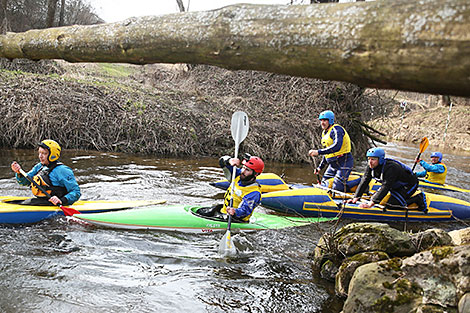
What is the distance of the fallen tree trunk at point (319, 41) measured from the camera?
1.43 meters

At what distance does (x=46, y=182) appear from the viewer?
5.66 m

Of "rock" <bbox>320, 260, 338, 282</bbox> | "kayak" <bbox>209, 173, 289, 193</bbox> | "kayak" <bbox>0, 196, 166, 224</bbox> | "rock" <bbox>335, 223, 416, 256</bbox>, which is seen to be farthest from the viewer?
"kayak" <bbox>209, 173, 289, 193</bbox>

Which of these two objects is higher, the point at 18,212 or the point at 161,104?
the point at 161,104

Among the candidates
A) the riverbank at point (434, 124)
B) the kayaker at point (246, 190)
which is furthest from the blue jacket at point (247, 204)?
the riverbank at point (434, 124)

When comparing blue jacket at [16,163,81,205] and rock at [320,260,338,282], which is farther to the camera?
blue jacket at [16,163,81,205]

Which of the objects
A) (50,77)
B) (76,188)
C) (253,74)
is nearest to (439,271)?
(76,188)

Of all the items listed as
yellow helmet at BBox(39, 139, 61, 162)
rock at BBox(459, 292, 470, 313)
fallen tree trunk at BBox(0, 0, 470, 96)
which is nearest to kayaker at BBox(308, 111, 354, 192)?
yellow helmet at BBox(39, 139, 61, 162)

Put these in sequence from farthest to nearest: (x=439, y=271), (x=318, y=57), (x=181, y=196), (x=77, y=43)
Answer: (x=181, y=196)
(x=439, y=271)
(x=77, y=43)
(x=318, y=57)

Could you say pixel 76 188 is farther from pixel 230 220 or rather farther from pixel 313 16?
pixel 313 16

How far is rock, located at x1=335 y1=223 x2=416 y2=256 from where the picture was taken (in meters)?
4.12

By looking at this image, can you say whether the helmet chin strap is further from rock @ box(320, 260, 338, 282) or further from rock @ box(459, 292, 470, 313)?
rock @ box(459, 292, 470, 313)

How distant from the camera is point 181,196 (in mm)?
7809

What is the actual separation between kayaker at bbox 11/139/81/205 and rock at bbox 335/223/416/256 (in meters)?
3.81

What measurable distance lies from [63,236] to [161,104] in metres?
8.48
